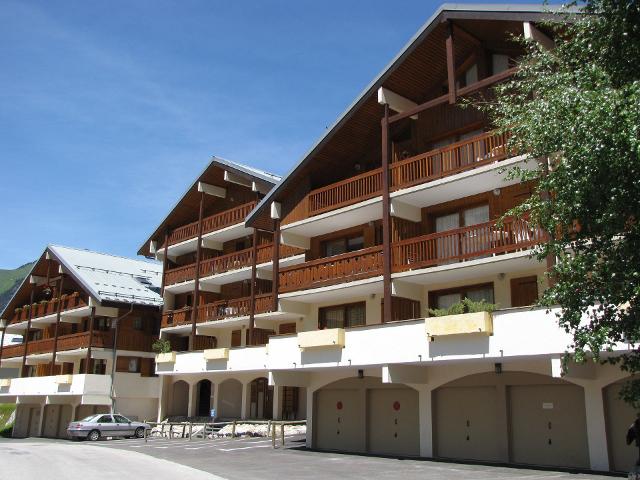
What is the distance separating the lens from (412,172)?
2417cm

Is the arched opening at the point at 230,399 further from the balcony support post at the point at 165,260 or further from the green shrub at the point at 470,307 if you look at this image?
the green shrub at the point at 470,307

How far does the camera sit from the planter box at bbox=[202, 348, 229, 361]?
3200 cm

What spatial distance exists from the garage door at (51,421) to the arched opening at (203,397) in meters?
11.9

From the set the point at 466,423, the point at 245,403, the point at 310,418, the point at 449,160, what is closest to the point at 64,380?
the point at 245,403

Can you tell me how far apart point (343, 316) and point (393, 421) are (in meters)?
Answer: 5.93

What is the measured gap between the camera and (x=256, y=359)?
1200 inches

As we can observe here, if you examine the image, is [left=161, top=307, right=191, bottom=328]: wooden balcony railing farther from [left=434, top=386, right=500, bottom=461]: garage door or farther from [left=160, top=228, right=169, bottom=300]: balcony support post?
[left=434, top=386, right=500, bottom=461]: garage door

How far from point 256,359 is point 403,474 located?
13.8 meters

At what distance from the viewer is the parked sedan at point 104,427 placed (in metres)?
36.1

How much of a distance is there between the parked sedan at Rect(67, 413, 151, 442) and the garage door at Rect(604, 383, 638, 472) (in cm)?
2503

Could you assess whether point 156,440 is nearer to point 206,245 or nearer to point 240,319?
point 240,319

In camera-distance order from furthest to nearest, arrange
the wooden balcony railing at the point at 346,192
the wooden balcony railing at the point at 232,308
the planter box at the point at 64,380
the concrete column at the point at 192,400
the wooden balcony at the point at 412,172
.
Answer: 1. the planter box at the point at 64,380
2. the concrete column at the point at 192,400
3. the wooden balcony railing at the point at 232,308
4. the wooden balcony railing at the point at 346,192
5. the wooden balcony at the point at 412,172

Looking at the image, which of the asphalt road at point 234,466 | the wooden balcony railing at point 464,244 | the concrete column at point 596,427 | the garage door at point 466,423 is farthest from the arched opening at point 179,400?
the concrete column at point 596,427

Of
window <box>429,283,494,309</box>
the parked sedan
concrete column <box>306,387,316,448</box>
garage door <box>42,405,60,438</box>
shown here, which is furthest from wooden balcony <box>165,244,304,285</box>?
garage door <box>42,405,60,438</box>
